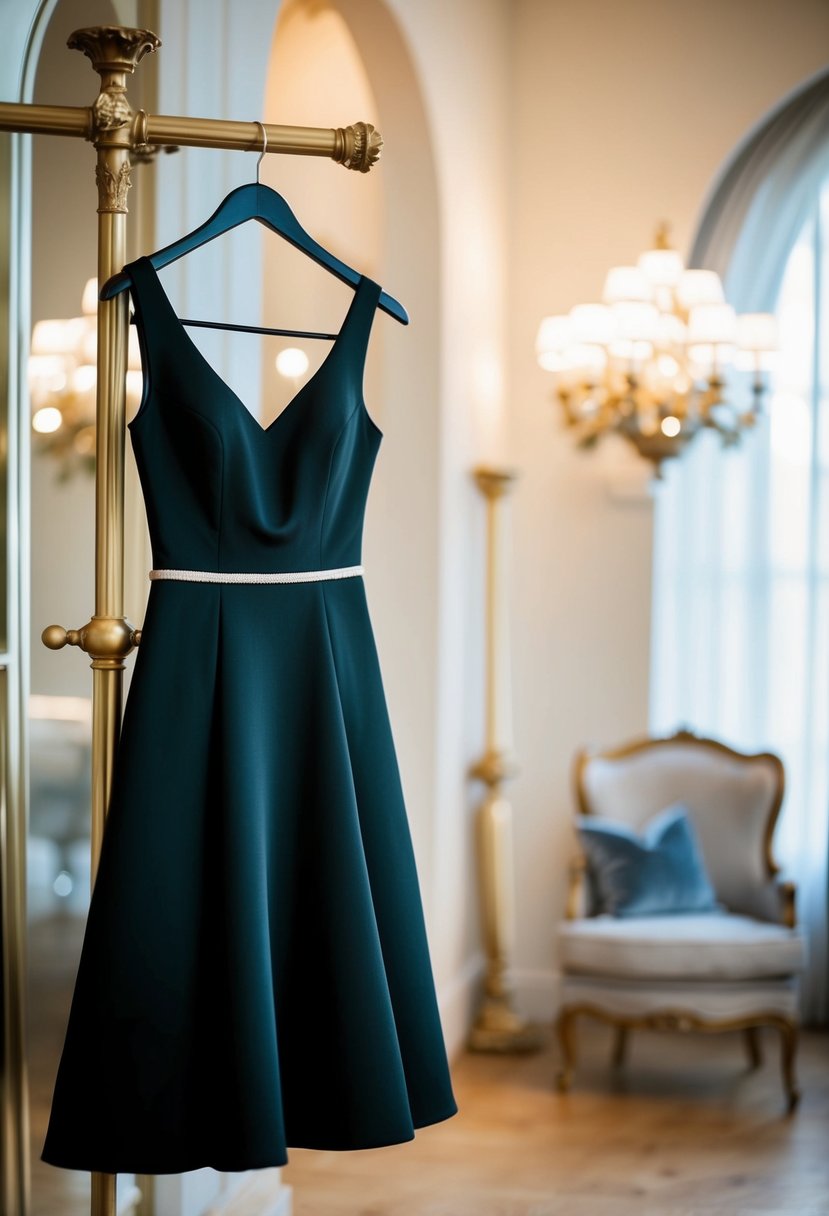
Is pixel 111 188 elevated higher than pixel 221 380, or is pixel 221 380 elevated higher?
pixel 111 188

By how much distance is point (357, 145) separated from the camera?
1.66 m

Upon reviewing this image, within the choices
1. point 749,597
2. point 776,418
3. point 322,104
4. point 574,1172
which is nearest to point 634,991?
point 574,1172

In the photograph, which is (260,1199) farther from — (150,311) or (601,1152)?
(150,311)

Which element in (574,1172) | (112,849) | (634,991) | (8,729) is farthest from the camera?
(634,991)

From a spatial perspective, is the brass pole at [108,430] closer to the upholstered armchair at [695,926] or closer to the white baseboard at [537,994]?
the upholstered armchair at [695,926]

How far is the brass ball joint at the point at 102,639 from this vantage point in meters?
1.55

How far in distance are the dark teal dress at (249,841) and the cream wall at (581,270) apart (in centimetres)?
290

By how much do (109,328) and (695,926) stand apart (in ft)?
9.12

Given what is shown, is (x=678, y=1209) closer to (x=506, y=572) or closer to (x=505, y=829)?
(x=505, y=829)

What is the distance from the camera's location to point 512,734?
463 centimetres

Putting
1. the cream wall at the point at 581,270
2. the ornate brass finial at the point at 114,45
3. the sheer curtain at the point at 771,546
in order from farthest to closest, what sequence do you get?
the sheer curtain at the point at 771,546 < the cream wall at the point at 581,270 < the ornate brass finial at the point at 114,45

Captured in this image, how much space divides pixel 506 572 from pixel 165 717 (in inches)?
110

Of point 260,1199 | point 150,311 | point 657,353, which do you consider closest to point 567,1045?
point 260,1199

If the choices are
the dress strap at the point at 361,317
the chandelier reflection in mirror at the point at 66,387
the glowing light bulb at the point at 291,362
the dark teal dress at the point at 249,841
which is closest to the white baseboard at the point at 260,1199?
the dark teal dress at the point at 249,841
